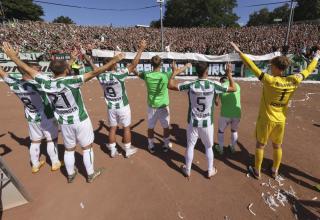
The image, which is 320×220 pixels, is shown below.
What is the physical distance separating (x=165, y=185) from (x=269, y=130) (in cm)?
223

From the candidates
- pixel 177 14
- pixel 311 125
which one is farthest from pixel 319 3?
pixel 311 125

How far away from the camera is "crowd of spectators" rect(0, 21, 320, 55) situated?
73.5 feet

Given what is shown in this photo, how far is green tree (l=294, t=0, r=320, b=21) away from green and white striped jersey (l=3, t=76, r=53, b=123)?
198ft

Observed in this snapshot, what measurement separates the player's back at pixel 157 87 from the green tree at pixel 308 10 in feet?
192

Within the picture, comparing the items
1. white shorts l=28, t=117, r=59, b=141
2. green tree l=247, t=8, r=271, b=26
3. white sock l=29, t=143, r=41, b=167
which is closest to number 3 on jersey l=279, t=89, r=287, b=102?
white shorts l=28, t=117, r=59, b=141

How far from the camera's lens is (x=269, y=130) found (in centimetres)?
445

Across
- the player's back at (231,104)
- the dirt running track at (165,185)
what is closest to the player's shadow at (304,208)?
the dirt running track at (165,185)

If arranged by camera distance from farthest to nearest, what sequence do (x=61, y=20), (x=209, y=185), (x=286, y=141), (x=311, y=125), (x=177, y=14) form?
1. (x=61, y=20)
2. (x=177, y=14)
3. (x=311, y=125)
4. (x=286, y=141)
5. (x=209, y=185)

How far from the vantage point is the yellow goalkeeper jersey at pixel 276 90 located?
13.6 ft

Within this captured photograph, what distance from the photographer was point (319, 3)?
4947 cm

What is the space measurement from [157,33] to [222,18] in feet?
120

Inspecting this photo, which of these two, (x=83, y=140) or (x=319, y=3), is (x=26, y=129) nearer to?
(x=83, y=140)

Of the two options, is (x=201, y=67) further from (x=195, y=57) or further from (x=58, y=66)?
(x=195, y=57)

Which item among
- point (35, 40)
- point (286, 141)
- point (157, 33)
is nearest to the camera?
point (286, 141)
